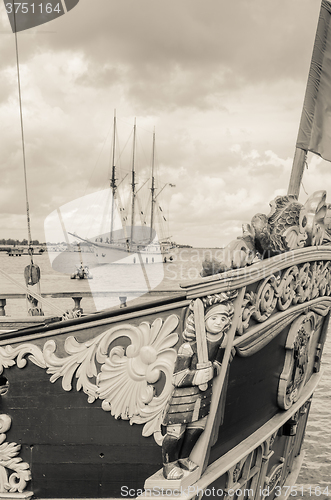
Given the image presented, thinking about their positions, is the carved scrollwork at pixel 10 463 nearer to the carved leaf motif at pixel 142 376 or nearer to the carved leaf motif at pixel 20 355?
the carved leaf motif at pixel 20 355

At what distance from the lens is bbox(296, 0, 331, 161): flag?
208 inches

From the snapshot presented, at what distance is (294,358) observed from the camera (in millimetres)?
3572

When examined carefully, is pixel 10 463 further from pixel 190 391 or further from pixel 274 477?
pixel 274 477

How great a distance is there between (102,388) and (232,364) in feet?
2.80

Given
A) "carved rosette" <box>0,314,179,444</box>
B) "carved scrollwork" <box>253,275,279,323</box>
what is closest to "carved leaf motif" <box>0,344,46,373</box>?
"carved rosette" <box>0,314,179,444</box>

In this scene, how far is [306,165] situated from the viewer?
554 centimetres

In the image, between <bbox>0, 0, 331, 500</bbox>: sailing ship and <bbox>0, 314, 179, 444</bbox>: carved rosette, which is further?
<bbox>0, 314, 179, 444</bbox>: carved rosette

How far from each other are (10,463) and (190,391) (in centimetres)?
145

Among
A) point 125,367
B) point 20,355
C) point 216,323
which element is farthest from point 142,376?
point 20,355

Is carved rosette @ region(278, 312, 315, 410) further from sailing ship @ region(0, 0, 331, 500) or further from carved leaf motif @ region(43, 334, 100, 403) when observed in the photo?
carved leaf motif @ region(43, 334, 100, 403)

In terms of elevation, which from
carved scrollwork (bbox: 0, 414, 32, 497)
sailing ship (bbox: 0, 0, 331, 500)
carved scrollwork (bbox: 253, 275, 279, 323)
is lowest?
carved scrollwork (bbox: 0, 414, 32, 497)

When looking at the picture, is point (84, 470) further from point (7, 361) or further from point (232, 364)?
point (232, 364)

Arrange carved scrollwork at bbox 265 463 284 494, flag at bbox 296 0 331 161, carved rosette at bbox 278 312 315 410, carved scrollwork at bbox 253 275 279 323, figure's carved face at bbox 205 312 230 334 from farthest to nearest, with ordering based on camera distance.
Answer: flag at bbox 296 0 331 161 < carved scrollwork at bbox 265 463 284 494 < carved rosette at bbox 278 312 315 410 < carved scrollwork at bbox 253 275 279 323 < figure's carved face at bbox 205 312 230 334

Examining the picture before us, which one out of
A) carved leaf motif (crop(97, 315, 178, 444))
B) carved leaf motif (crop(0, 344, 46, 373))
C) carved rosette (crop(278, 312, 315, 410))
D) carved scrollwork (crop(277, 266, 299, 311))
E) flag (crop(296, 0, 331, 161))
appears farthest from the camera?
flag (crop(296, 0, 331, 161))
